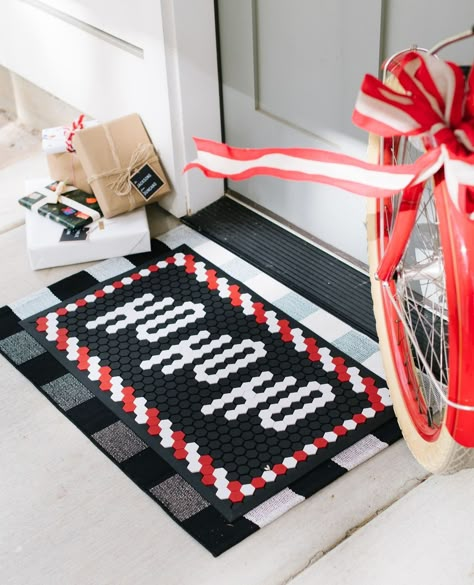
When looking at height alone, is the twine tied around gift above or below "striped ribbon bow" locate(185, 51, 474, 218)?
below

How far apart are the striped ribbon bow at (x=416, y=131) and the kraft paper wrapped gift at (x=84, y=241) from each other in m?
1.24

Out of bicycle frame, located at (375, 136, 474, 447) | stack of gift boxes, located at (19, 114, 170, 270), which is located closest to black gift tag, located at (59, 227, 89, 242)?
stack of gift boxes, located at (19, 114, 170, 270)

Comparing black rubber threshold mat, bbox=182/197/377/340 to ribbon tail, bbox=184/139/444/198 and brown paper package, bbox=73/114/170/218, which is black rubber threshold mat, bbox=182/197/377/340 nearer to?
brown paper package, bbox=73/114/170/218

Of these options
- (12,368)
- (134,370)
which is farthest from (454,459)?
(12,368)

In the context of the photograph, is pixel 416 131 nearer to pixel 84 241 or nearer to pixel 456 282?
pixel 456 282

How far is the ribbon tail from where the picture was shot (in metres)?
1.17

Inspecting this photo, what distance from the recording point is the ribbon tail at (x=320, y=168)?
1.17 m

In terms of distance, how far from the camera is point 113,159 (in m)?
2.44

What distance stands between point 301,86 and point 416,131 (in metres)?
1.09

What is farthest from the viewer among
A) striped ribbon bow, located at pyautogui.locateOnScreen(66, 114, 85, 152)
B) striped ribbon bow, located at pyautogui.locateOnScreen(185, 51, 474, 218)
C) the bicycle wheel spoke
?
striped ribbon bow, located at pyautogui.locateOnScreen(66, 114, 85, 152)

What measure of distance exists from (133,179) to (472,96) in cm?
143

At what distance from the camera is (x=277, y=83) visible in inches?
90.4

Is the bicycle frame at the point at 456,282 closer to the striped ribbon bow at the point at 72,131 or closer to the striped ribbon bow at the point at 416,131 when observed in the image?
the striped ribbon bow at the point at 416,131

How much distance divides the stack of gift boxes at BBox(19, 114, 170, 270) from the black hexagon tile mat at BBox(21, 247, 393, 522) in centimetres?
12
